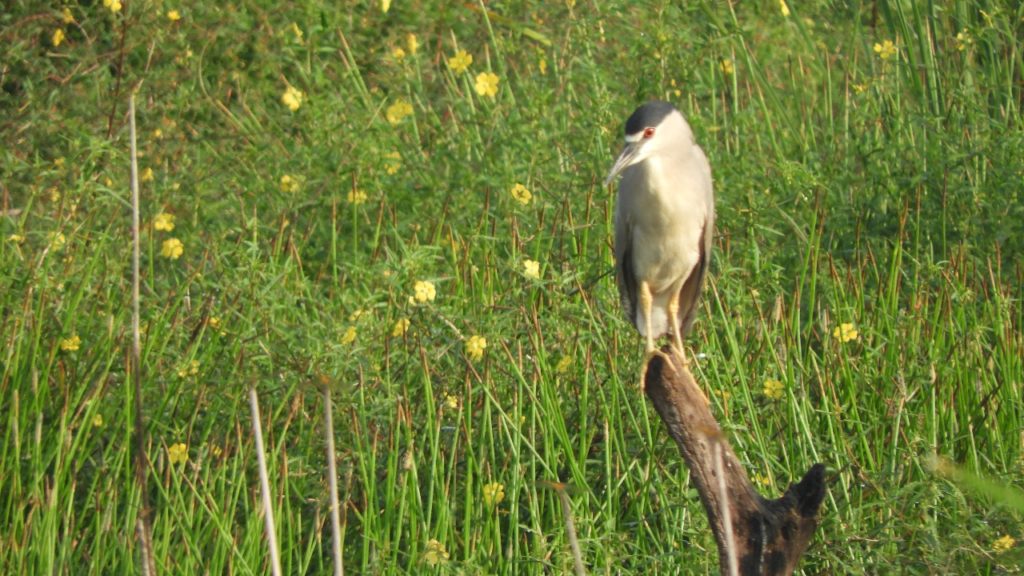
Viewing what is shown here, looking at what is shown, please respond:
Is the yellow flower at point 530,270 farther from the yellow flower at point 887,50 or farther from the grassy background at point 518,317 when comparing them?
the yellow flower at point 887,50

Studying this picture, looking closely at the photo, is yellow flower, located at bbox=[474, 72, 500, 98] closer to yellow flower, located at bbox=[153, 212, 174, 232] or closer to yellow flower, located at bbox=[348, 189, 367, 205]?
yellow flower, located at bbox=[348, 189, 367, 205]

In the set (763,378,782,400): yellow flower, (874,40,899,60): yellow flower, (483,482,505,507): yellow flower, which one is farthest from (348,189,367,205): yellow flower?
(874,40,899,60): yellow flower

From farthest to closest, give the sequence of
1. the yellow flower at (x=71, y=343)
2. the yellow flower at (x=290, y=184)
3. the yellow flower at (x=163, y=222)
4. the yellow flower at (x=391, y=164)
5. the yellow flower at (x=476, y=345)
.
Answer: the yellow flower at (x=391, y=164) < the yellow flower at (x=290, y=184) < the yellow flower at (x=163, y=222) < the yellow flower at (x=71, y=343) < the yellow flower at (x=476, y=345)

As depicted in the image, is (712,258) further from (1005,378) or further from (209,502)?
(209,502)

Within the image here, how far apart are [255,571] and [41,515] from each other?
630 millimetres

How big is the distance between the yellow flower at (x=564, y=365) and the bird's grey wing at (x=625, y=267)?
280mm

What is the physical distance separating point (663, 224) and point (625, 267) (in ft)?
0.70

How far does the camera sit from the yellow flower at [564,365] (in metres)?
4.37

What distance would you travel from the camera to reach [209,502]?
13.9ft

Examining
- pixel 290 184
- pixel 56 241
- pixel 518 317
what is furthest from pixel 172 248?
pixel 518 317

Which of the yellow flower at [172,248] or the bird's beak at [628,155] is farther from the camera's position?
the yellow flower at [172,248]

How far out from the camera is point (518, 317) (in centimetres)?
454

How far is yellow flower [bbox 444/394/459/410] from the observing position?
4.35 m

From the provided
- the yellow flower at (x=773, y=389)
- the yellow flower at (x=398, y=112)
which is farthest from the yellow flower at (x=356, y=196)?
the yellow flower at (x=773, y=389)
